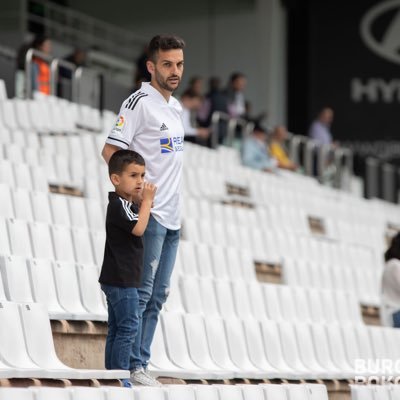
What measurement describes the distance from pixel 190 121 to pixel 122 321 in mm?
7138

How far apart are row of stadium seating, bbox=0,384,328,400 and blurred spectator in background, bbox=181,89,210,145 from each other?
20.5 ft

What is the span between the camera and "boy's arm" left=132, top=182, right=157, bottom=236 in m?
3.83

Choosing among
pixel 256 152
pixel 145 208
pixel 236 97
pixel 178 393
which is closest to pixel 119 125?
pixel 145 208

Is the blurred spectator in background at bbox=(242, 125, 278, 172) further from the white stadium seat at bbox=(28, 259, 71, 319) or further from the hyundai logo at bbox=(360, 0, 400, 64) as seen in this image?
the white stadium seat at bbox=(28, 259, 71, 319)

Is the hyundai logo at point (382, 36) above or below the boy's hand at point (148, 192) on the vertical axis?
above

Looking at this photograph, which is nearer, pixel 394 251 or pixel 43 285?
pixel 43 285

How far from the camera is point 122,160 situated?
389 cm

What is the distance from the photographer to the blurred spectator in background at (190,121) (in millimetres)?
10266

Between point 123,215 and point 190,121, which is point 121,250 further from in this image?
point 190,121

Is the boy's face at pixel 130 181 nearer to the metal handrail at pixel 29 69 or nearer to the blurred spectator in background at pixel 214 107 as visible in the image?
the metal handrail at pixel 29 69

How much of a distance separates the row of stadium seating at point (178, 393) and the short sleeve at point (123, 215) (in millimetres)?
590

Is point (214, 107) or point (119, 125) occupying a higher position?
point (214, 107)

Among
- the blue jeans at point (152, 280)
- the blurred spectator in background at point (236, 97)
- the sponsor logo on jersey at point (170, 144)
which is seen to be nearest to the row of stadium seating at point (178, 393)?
the blue jeans at point (152, 280)

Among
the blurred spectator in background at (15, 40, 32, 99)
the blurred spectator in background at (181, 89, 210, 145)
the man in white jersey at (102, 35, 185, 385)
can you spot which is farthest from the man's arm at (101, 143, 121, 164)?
the blurred spectator in background at (181, 89, 210, 145)
